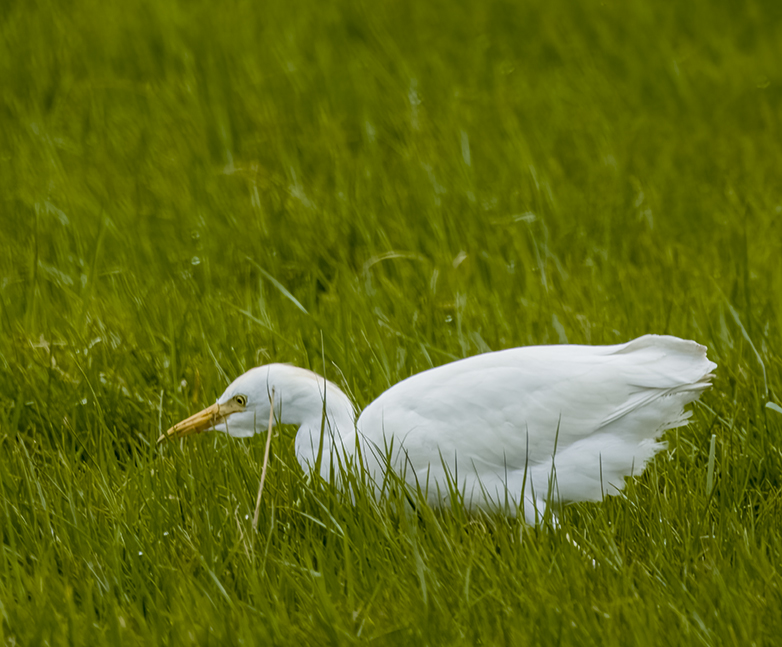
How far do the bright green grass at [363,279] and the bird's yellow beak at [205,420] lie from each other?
7cm

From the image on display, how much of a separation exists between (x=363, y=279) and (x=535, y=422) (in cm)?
211

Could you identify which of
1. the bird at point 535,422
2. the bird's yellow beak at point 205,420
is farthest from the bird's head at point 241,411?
the bird at point 535,422

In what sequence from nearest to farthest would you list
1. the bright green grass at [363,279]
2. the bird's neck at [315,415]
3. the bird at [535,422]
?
the bright green grass at [363,279] → the bird at [535,422] → the bird's neck at [315,415]

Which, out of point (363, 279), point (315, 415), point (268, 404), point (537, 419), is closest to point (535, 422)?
point (537, 419)

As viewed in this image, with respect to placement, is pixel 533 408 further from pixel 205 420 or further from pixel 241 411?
pixel 205 420

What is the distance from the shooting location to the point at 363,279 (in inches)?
204

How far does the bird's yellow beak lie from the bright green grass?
0.07 meters

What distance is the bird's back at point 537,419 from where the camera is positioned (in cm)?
320

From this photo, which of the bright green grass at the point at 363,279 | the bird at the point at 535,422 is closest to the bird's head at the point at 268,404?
the bright green grass at the point at 363,279

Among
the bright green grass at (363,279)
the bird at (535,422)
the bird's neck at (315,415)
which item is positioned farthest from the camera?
the bird's neck at (315,415)

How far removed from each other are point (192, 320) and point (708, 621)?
8.89 ft

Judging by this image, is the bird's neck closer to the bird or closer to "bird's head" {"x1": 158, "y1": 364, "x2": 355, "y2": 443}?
"bird's head" {"x1": 158, "y1": 364, "x2": 355, "y2": 443}

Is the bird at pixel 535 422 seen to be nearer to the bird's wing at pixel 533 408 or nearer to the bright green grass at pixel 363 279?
the bird's wing at pixel 533 408

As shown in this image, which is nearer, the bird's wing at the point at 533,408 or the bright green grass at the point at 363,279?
the bright green grass at the point at 363,279
